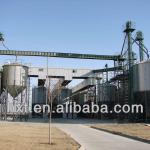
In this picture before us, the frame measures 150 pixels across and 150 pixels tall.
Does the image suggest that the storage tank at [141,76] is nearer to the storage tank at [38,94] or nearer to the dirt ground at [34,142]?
the dirt ground at [34,142]

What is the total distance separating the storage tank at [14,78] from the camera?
56.7 m

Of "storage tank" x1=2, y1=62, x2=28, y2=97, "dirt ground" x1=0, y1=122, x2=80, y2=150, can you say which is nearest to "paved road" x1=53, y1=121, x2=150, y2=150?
"dirt ground" x1=0, y1=122, x2=80, y2=150

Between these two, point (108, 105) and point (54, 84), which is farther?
point (108, 105)

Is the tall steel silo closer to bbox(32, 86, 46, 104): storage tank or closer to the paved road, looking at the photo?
the paved road

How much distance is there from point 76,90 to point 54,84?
65004 millimetres

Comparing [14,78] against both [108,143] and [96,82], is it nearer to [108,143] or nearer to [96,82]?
[96,82]

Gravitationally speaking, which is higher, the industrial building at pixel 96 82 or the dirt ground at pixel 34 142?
the industrial building at pixel 96 82

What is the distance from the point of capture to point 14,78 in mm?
56531

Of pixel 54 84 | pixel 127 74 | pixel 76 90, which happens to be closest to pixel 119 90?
pixel 127 74

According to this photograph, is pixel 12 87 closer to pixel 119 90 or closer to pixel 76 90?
pixel 119 90

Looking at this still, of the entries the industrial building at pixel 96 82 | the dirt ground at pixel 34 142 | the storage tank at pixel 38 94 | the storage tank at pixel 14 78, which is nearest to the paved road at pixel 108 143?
the dirt ground at pixel 34 142

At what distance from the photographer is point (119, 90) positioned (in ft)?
190

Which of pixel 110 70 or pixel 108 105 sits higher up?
pixel 110 70

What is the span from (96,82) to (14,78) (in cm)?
2164
